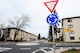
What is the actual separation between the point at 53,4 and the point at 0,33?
97957mm

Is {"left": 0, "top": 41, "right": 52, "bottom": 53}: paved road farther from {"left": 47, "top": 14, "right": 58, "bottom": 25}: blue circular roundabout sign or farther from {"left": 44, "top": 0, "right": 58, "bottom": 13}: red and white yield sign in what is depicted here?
{"left": 44, "top": 0, "right": 58, "bottom": 13}: red and white yield sign

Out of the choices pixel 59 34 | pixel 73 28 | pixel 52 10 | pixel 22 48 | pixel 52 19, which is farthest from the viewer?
pixel 59 34

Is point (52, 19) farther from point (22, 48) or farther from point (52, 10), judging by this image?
point (22, 48)

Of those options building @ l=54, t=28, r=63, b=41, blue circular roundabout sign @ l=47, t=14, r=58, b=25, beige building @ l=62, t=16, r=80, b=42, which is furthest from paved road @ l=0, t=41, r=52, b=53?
building @ l=54, t=28, r=63, b=41

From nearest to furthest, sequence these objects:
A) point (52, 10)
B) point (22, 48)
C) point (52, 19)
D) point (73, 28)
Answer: point (52, 10) < point (52, 19) < point (22, 48) < point (73, 28)

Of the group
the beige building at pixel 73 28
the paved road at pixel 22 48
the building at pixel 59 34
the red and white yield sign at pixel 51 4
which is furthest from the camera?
the building at pixel 59 34

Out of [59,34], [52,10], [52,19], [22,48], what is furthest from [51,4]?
[59,34]

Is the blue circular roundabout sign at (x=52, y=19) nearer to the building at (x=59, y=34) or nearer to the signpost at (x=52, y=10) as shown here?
the signpost at (x=52, y=10)

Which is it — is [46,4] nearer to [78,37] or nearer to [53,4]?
[53,4]

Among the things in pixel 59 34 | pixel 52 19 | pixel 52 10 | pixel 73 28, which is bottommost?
pixel 52 19

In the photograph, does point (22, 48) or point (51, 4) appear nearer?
point (51, 4)

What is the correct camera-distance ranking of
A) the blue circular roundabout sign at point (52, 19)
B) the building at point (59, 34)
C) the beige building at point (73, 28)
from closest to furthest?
1. the blue circular roundabout sign at point (52, 19)
2. the beige building at point (73, 28)
3. the building at point (59, 34)

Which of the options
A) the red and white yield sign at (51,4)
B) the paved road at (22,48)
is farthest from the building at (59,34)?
the red and white yield sign at (51,4)

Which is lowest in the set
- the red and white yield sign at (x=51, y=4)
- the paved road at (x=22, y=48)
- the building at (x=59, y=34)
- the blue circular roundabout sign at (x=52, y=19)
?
the paved road at (x=22, y=48)
